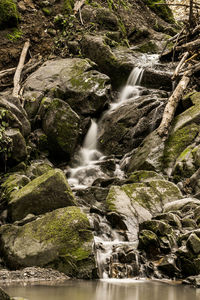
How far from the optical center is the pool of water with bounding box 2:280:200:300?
13.6 feet

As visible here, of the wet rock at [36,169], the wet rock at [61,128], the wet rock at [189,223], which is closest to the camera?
the wet rock at [189,223]

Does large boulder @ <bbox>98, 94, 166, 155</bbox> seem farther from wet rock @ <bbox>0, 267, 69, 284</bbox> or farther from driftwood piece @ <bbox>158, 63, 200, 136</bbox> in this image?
wet rock @ <bbox>0, 267, 69, 284</bbox>

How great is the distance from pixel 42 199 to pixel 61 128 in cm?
545

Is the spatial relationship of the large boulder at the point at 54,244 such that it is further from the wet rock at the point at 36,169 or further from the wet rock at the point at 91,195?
the wet rock at the point at 36,169

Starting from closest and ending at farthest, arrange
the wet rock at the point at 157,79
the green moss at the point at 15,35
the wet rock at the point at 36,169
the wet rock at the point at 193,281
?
the wet rock at the point at 193,281 < the wet rock at the point at 36,169 < the wet rock at the point at 157,79 < the green moss at the point at 15,35

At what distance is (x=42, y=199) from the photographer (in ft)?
22.2

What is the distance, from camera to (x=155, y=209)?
24.9 feet

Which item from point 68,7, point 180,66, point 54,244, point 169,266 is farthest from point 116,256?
point 68,7

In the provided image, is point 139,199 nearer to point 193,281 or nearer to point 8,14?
point 193,281

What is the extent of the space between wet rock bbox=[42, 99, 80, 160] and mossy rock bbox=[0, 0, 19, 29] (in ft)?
25.0

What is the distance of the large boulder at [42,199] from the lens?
6750 mm

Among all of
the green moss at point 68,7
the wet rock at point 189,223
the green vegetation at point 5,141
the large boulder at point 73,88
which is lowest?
the wet rock at point 189,223

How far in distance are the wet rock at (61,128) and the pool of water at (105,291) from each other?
292 inches

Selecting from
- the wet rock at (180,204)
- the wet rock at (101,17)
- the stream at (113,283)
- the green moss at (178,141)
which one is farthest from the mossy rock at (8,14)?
the wet rock at (180,204)
